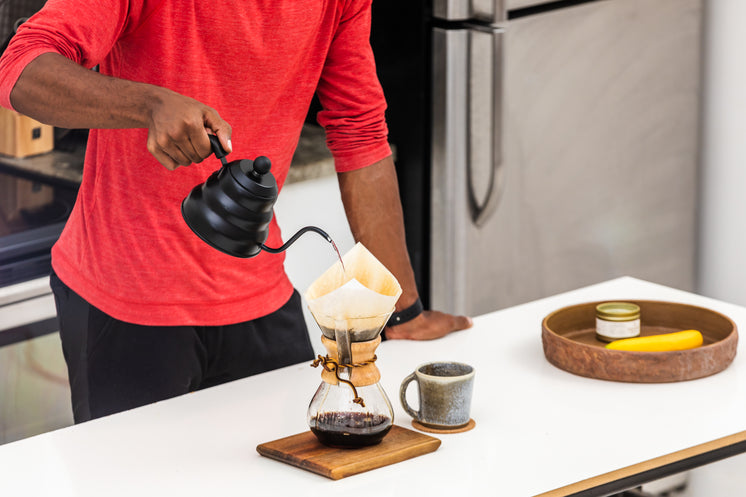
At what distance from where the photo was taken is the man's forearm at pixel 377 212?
74.5 inches

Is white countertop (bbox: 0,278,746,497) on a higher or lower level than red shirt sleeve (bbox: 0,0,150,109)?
lower

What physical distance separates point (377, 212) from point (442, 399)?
1.81ft

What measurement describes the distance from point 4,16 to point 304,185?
773 millimetres

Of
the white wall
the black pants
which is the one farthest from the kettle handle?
the white wall

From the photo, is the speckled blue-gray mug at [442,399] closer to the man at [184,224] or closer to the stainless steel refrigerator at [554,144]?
the man at [184,224]

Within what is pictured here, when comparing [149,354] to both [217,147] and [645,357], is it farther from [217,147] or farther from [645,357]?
[645,357]

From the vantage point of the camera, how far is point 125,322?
1790 mm

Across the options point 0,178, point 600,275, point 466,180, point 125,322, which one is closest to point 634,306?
point 125,322

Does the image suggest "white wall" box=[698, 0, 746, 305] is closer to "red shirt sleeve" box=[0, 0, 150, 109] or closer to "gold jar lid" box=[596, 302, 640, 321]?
"gold jar lid" box=[596, 302, 640, 321]

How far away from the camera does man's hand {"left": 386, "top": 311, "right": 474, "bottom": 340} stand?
1811 mm

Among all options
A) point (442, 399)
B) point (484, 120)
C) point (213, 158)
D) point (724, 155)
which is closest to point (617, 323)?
point (442, 399)

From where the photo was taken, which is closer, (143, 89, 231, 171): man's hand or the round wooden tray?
(143, 89, 231, 171): man's hand

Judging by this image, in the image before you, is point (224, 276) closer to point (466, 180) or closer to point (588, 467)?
point (588, 467)

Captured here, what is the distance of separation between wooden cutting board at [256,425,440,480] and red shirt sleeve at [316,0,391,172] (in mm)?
625
